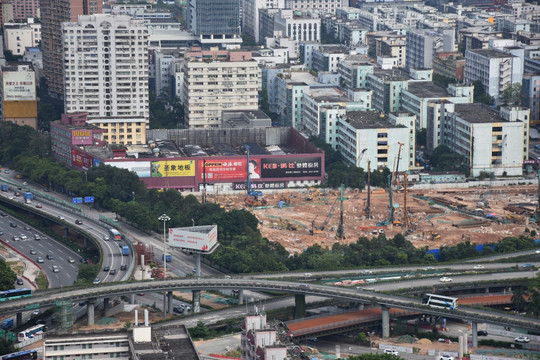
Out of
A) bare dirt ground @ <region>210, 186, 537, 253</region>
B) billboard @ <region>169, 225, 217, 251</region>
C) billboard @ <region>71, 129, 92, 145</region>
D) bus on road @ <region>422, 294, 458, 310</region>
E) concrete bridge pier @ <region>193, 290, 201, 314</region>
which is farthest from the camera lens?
billboard @ <region>71, 129, 92, 145</region>

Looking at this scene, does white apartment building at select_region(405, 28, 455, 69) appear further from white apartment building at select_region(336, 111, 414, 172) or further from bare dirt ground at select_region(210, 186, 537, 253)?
bare dirt ground at select_region(210, 186, 537, 253)

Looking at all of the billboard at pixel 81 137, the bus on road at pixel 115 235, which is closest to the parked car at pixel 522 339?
the bus on road at pixel 115 235

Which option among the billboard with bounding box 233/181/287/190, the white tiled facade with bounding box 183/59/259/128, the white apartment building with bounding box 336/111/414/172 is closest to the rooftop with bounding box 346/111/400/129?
the white apartment building with bounding box 336/111/414/172

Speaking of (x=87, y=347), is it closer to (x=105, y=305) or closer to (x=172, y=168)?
(x=105, y=305)

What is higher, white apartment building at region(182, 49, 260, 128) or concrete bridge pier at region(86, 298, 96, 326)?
white apartment building at region(182, 49, 260, 128)

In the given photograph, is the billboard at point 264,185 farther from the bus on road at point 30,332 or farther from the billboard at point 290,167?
the bus on road at point 30,332

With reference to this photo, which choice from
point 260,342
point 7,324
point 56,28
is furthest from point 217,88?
point 260,342
